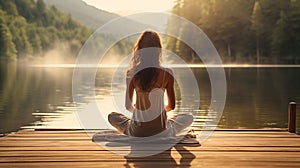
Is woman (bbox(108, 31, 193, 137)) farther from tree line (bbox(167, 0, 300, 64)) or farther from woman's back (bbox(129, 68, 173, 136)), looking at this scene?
tree line (bbox(167, 0, 300, 64))

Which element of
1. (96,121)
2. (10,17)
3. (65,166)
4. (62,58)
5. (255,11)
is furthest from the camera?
(62,58)

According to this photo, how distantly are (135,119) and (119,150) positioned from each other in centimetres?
57

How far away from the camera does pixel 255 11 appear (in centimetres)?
7575

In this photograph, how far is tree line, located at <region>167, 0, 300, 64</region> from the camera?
244 ft

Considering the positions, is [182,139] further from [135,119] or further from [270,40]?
[270,40]

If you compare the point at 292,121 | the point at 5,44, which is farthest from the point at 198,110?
the point at 5,44

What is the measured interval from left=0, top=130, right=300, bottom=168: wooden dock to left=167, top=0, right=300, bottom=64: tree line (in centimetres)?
6923

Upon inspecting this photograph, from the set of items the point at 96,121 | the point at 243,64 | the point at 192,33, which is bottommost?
the point at 96,121

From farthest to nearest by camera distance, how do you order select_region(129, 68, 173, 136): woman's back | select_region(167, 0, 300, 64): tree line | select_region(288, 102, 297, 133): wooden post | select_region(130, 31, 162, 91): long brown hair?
select_region(167, 0, 300, 64): tree line, select_region(288, 102, 297, 133): wooden post, select_region(129, 68, 173, 136): woman's back, select_region(130, 31, 162, 91): long brown hair

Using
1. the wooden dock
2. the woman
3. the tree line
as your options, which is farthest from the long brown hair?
the tree line

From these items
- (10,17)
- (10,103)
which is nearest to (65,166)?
(10,103)

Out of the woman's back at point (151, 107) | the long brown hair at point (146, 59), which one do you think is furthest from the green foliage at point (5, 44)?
the long brown hair at point (146, 59)

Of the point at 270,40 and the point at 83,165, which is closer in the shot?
the point at 83,165

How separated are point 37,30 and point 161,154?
142587mm
